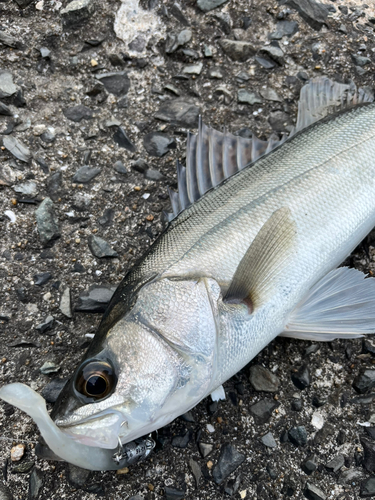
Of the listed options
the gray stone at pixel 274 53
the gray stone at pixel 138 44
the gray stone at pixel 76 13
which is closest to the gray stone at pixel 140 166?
the gray stone at pixel 138 44

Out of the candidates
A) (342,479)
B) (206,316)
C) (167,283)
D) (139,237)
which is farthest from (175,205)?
(342,479)

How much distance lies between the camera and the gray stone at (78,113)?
10.3 feet

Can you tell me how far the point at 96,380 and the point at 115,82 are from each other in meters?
2.35

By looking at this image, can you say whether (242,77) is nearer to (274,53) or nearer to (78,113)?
(274,53)

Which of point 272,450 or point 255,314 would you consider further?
point 272,450

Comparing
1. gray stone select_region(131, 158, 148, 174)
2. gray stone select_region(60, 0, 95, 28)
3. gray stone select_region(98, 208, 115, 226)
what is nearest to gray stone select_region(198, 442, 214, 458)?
gray stone select_region(98, 208, 115, 226)

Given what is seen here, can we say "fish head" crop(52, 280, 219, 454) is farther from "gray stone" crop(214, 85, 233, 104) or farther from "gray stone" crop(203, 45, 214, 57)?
"gray stone" crop(203, 45, 214, 57)

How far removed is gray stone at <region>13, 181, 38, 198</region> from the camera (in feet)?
9.52

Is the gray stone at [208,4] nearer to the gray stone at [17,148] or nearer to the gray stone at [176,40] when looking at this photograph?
the gray stone at [176,40]

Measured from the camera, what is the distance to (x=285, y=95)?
3.34m

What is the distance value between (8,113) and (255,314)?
7.57 feet

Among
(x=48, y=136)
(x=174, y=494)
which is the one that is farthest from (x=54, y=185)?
(x=174, y=494)

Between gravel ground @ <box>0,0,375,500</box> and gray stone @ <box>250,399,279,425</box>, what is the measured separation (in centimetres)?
1

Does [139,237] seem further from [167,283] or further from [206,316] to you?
[206,316]
